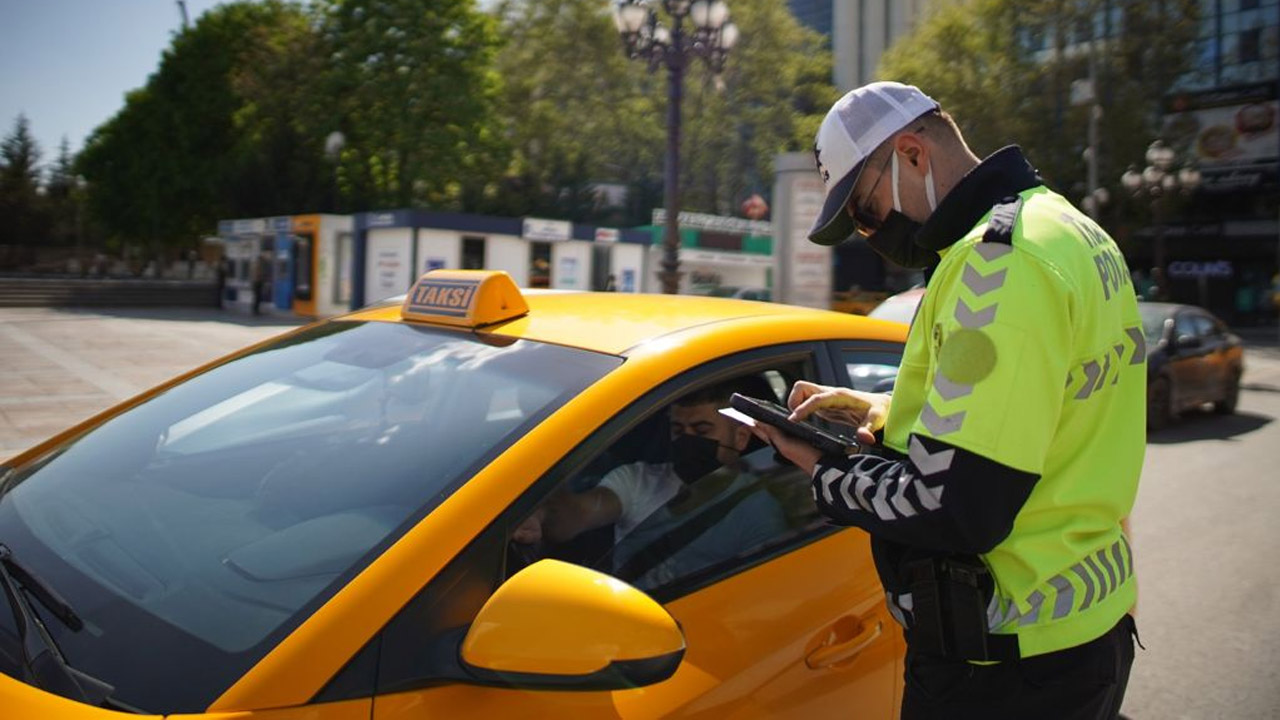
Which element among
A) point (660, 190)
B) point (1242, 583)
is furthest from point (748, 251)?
point (1242, 583)

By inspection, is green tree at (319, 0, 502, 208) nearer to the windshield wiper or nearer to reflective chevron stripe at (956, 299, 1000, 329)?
the windshield wiper

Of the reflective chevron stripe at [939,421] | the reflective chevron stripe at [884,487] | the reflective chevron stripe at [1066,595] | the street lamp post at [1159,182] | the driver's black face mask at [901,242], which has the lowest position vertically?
the reflective chevron stripe at [1066,595]

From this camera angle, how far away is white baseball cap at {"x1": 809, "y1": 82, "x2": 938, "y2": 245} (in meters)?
1.56

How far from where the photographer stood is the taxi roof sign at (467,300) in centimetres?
214

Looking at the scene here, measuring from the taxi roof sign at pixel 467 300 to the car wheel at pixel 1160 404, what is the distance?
1020cm

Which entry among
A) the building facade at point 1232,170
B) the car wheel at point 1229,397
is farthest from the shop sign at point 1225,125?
the car wheel at point 1229,397

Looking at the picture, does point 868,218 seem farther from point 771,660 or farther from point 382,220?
A: point 382,220

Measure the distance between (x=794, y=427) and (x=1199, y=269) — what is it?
163 ft

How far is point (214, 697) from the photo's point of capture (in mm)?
1316

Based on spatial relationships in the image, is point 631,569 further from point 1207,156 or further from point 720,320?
point 1207,156

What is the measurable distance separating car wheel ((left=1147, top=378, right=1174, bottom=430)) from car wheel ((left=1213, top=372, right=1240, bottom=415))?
6.29 ft

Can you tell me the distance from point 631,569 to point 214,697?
0.78 m

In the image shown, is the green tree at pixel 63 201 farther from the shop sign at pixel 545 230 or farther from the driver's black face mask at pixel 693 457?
the driver's black face mask at pixel 693 457

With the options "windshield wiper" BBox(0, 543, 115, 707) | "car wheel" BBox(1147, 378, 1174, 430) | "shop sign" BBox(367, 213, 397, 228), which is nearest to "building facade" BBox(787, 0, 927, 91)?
"shop sign" BBox(367, 213, 397, 228)
